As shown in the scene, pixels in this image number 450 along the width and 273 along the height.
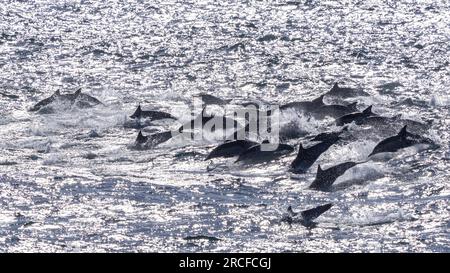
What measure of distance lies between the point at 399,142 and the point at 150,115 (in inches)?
337

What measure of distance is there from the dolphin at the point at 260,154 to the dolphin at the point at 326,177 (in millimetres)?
2649

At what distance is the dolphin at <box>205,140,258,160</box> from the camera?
2977 centimetres

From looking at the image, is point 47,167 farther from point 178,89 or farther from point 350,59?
point 350,59

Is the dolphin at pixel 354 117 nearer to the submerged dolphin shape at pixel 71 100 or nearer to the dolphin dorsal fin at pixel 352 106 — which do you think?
the dolphin dorsal fin at pixel 352 106

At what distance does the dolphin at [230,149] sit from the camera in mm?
29766

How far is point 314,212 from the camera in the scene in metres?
24.4

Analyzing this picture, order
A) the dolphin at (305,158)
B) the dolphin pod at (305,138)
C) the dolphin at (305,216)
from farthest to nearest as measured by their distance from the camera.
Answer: the dolphin at (305,158)
the dolphin pod at (305,138)
the dolphin at (305,216)

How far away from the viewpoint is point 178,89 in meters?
39.3

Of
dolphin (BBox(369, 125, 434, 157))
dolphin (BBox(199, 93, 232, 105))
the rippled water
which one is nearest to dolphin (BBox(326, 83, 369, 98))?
the rippled water

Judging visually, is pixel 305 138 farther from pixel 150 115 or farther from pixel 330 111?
pixel 150 115

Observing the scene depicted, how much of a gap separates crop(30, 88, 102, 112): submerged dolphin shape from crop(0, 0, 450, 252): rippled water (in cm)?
62

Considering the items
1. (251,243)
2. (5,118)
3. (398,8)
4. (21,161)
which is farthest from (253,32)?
(251,243)

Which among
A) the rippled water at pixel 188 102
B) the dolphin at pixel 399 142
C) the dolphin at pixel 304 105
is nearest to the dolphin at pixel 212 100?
the rippled water at pixel 188 102

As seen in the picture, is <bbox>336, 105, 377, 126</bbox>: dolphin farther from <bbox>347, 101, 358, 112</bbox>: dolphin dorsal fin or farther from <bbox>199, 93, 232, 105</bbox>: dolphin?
<bbox>199, 93, 232, 105</bbox>: dolphin
